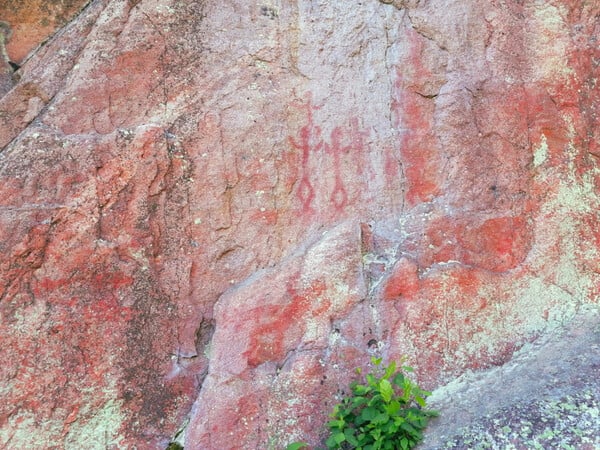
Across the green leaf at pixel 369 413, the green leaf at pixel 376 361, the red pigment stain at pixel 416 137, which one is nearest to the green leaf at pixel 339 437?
the green leaf at pixel 369 413

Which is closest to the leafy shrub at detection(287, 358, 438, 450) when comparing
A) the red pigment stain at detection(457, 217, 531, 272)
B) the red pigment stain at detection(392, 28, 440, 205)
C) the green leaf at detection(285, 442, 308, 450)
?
the green leaf at detection(285, 442, 308, 450)

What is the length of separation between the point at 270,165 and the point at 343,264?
0.66 m

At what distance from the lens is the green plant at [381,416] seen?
2.50m

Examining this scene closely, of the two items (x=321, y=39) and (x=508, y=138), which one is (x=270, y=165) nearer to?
(x=321, y=39)

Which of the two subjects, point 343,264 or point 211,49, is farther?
point 211,49

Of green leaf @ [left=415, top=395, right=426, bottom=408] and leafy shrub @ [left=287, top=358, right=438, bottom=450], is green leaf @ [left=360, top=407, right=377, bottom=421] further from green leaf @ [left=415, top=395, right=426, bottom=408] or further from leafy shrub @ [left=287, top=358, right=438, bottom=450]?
green leaf @ [left=415, top=395, right=426, bottom=408]

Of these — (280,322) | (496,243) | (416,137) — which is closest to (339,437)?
(280,322)

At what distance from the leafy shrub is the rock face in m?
0.14

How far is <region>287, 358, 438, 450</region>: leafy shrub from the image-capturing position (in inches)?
98.4

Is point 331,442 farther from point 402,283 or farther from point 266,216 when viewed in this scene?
point 266,216

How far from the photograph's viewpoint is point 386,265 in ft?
9.73

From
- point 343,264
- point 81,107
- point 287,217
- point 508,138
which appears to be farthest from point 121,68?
point 508,138

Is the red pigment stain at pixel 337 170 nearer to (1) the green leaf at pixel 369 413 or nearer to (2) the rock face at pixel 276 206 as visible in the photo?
(2) the rock face at pixel 276 206

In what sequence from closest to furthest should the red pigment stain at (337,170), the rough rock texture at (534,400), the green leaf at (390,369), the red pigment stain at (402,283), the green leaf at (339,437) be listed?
the rough rock texture at (534,400)
the green leaf at (339,437)
the green leaf at (390,369)
the red pigment stain at (402,283)
the red pigment stain at (337,170)
